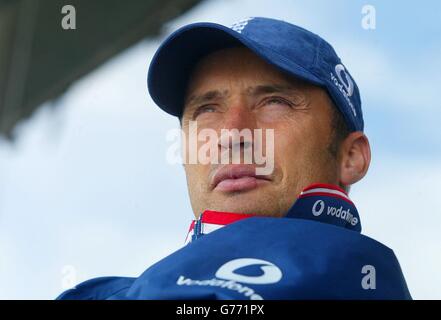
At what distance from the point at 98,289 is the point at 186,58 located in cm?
38

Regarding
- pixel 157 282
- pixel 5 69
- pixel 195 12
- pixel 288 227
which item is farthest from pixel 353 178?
pixel 5 69

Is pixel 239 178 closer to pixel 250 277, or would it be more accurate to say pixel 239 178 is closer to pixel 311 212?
pixel 311 212

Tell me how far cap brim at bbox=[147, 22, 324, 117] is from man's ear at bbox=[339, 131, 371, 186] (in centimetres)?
11

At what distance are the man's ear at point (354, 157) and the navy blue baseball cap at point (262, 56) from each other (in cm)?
2

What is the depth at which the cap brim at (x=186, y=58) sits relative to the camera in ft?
3.54

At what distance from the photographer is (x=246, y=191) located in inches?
40.6

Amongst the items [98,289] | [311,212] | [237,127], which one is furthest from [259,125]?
[98,289]

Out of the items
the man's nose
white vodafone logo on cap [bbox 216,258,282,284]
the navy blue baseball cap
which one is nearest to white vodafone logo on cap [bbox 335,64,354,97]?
the navy blue baseball cap

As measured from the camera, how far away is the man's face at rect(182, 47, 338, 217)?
1.05m

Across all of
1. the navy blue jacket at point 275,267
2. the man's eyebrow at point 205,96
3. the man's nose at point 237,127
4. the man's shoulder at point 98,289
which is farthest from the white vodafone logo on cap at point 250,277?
the man's eyebrow at point 205,96

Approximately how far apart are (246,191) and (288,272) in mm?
260
